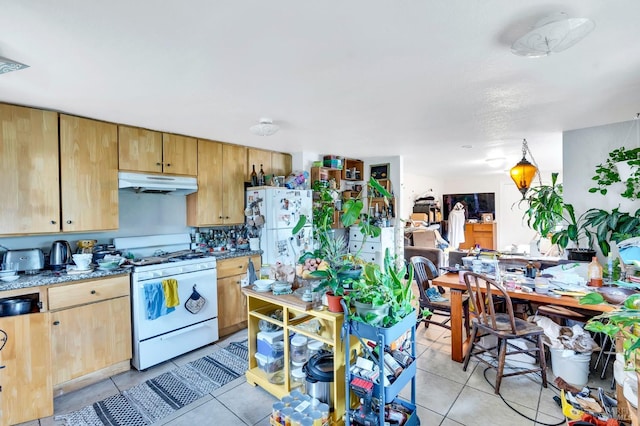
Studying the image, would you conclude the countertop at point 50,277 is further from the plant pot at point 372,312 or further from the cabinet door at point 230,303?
the plant pot at point 372,312

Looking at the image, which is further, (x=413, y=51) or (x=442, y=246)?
(x=442, y=246)

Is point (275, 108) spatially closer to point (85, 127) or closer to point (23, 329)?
point (85, 127)

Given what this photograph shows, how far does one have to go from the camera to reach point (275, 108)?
2506 mm

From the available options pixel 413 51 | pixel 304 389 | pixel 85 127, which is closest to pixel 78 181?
pixel 85 127

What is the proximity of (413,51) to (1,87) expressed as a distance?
2749mm

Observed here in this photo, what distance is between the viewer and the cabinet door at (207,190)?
350 cm

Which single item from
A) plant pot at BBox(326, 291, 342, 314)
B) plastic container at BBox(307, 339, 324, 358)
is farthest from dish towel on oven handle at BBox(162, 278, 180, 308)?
plant pot at BBox(326, 291, 342, 314)

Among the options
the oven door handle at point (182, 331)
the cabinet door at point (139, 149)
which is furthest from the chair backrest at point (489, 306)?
the cabinet door at point (139, 149)

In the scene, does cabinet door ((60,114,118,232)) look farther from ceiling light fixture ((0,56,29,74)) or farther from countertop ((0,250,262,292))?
ceiling light fixture ((0,56,29,74))

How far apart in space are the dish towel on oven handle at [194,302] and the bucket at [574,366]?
326 centimetres

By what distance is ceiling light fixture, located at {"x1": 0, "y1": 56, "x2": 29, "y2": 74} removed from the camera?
5.14 ft

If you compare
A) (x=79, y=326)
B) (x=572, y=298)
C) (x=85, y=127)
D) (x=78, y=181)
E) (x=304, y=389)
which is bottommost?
(x=304, y=389)

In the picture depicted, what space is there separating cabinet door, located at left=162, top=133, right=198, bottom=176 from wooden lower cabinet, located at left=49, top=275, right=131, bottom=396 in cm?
127

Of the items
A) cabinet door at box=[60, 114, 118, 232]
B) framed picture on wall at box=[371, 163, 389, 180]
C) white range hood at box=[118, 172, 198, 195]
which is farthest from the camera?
framed picture on wall at box=[371, 163, 389, 180]
